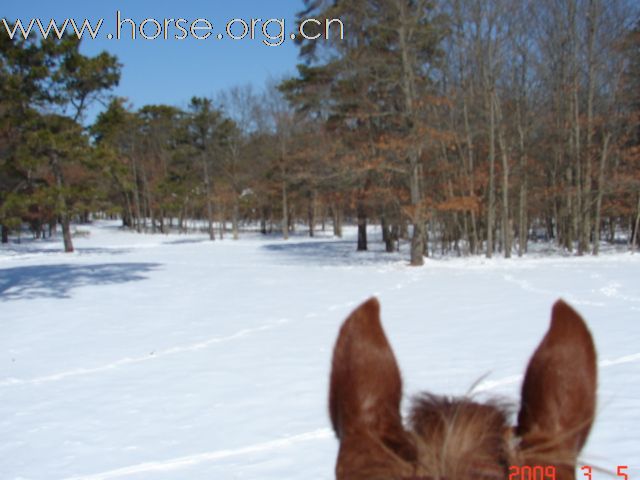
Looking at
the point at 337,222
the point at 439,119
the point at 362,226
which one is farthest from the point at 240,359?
the point at 337,222

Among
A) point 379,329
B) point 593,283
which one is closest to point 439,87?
point 593,283

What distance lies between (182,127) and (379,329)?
3521 cm

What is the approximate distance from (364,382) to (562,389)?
38cm

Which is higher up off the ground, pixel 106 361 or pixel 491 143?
pixel 491 143

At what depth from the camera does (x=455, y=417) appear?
79cm

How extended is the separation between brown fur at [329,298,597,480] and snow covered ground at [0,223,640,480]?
9cm

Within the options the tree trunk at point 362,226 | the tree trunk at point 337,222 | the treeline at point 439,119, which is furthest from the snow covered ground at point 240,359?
the tree trunk at point 337,222

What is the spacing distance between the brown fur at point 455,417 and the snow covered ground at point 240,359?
0.09 m

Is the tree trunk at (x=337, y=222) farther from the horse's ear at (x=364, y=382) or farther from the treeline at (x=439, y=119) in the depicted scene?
the horse's ear at (x=364, y=382)

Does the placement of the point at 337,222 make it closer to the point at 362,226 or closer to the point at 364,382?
the point at 362,226

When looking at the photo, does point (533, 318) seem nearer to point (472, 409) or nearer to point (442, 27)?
point (472, 409)

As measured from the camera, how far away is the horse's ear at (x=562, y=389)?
0.83 meters

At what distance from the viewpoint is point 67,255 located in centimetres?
2206
